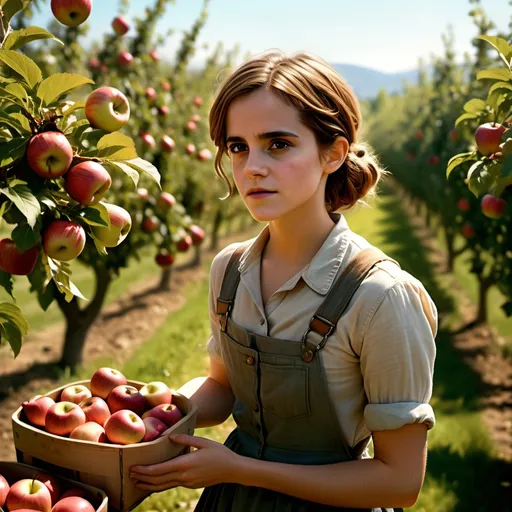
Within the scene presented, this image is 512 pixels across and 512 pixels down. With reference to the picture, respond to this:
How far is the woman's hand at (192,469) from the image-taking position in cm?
160

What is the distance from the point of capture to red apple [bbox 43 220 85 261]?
→ 160cm

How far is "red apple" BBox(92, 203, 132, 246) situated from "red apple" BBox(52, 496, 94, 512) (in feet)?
1.97

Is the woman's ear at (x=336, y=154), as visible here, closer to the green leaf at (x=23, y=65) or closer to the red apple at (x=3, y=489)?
the green leaf at (x=23, y=65)

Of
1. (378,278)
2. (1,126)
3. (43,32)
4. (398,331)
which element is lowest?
(398,331)

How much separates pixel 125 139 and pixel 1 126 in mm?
294

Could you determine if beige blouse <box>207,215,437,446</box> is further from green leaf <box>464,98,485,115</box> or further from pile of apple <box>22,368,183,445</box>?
green leaf <box>464,98,485,115</box>

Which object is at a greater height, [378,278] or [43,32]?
[43,32]

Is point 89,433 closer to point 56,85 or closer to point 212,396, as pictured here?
point 212,396

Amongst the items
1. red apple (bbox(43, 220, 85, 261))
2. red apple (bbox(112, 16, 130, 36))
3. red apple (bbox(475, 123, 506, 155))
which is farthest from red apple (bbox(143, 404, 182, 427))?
red apple (bbox(112, 16, 130, 36))

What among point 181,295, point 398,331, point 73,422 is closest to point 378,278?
point 398,331

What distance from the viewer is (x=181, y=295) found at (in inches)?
427

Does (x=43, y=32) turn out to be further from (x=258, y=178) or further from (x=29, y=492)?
(x=29, y=492)

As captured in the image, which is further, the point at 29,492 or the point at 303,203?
the point at 303,203

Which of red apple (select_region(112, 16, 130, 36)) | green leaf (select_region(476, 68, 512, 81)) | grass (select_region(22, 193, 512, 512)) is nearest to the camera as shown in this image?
green leaf (select_region(476, 68, 512, 81))
